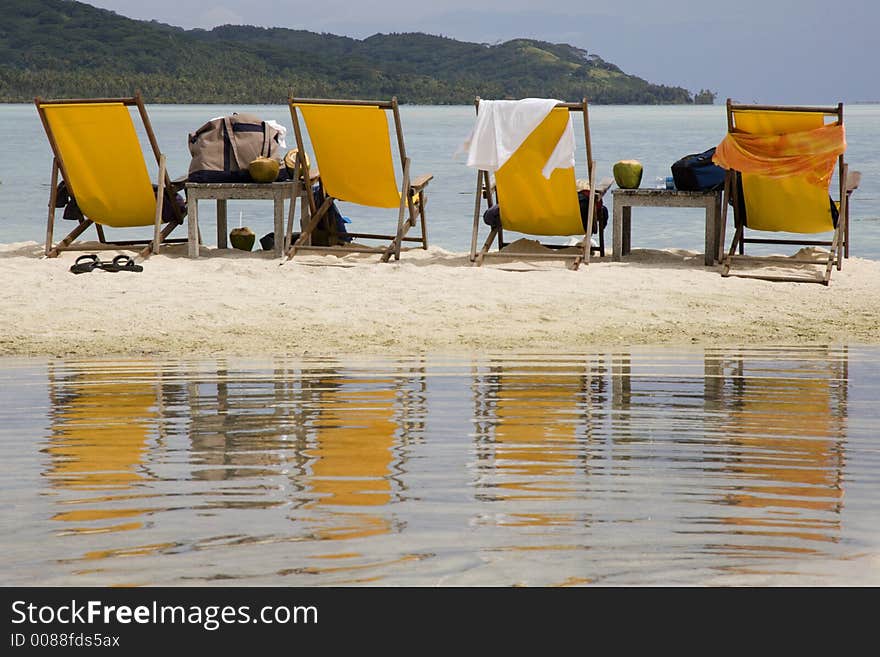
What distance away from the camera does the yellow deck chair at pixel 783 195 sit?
7902 mm

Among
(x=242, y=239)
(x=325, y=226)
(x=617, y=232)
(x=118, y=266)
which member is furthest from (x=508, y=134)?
(x=118, y=266)

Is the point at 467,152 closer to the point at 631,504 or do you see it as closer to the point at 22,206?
the point at 631,504

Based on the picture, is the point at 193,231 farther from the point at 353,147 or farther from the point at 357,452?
the point at 357,452

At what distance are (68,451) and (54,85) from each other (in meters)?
99.1

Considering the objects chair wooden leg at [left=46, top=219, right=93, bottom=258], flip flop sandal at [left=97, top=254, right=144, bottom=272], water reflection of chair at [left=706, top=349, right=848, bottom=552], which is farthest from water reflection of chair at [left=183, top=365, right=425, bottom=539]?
chair wooden leg at [left=46, top=219, right=93, bottom=258]

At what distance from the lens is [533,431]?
443 cm

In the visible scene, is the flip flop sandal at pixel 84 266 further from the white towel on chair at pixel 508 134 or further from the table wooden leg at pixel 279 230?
the white towel on chair at pixel 508 134

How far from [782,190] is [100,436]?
5115mm

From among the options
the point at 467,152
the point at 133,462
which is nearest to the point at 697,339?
the point at 467,152

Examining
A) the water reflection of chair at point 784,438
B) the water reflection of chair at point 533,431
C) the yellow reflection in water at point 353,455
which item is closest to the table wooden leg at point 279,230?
the water reflection of chair at point 533,431

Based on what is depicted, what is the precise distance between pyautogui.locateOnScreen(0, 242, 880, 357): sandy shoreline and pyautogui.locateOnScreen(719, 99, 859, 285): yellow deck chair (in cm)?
24

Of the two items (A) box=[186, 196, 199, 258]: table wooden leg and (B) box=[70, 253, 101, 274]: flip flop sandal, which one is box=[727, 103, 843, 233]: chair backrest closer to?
(A) box=[186, 196, 199, 258]: table wooden leg

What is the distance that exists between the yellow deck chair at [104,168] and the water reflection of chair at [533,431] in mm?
3813

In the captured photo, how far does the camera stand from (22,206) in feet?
51.5
